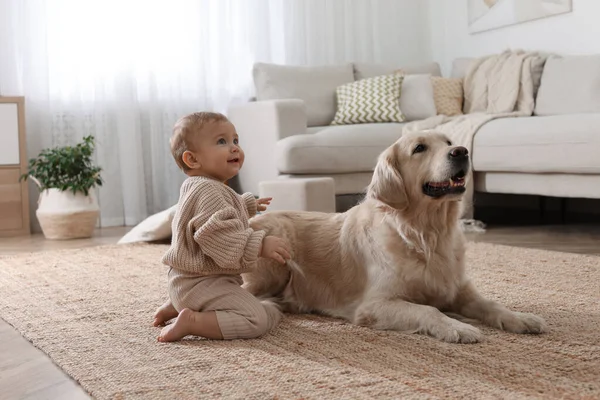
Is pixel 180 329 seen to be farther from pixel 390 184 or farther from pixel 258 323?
pixel 390 184

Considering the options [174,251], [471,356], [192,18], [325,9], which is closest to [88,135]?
[192,18]

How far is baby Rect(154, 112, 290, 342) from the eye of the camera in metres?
1.95

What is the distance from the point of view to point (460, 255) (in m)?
2.12

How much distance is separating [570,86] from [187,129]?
324cm

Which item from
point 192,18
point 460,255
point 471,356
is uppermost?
point 192,18

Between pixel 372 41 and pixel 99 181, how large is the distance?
2.59 m

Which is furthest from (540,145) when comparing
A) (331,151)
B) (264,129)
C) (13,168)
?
(13,168)

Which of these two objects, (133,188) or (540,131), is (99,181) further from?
(540,131)

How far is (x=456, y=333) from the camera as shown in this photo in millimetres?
1832

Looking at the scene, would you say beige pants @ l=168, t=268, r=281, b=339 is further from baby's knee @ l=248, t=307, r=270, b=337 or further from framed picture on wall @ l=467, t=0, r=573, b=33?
framed picture on wall @ l=467, t=0, r=573, b=33

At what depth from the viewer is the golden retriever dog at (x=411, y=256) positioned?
1986mm

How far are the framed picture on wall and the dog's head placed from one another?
3.52 meters

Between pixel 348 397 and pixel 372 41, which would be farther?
pixel 372 41

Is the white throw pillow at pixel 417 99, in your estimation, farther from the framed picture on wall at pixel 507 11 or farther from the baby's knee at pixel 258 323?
the baby's knee at pixel 258 323
